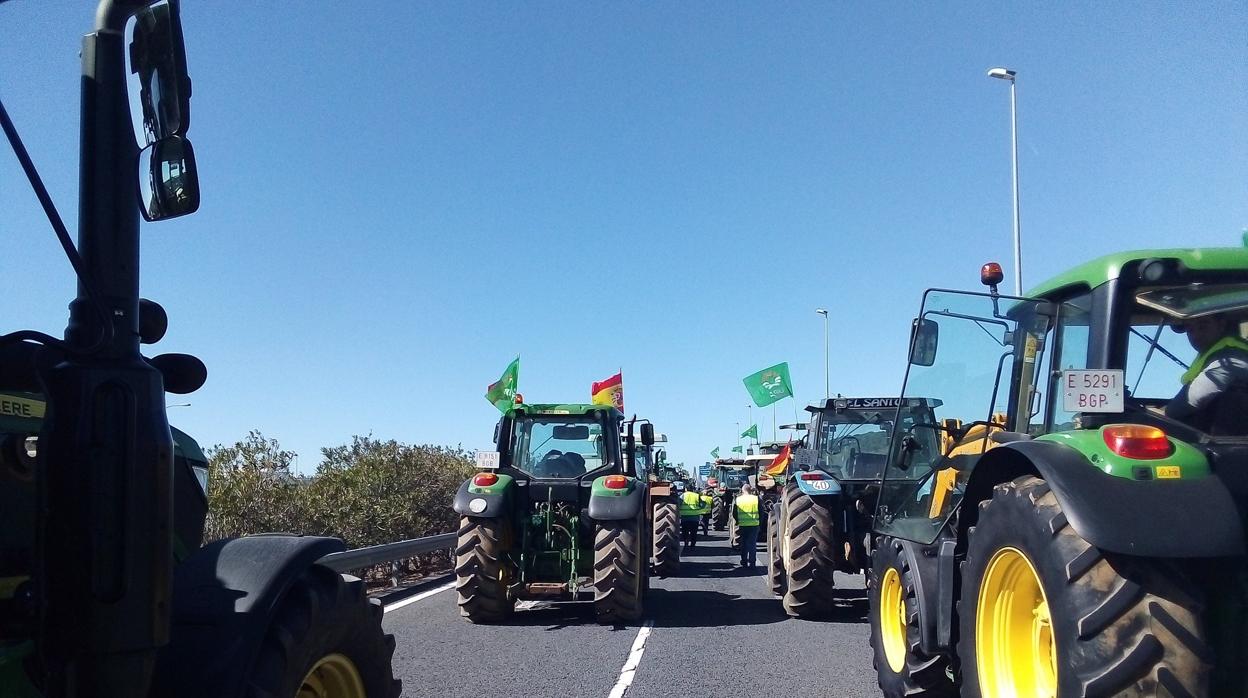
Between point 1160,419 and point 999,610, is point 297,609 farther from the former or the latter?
point 1160,419

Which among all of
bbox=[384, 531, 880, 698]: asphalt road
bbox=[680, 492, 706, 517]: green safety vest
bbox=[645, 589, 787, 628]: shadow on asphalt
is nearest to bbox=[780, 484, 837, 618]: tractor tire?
bbox=[384, 531, 880, 698]: asphalt road

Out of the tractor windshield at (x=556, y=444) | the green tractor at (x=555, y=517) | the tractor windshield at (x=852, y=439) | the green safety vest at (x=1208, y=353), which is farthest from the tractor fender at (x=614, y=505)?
the green safety vest at (x=1208, y=353)

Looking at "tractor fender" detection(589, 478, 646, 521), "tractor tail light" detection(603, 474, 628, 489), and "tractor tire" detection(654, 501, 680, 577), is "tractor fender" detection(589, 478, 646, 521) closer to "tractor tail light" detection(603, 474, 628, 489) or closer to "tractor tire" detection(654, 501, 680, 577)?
"tractor tail light" detection(603, 474, 628, 489)

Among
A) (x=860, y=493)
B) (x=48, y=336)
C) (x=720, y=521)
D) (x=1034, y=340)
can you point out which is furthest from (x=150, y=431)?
(x=720, y=521)

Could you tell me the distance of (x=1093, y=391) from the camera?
12.1 ft

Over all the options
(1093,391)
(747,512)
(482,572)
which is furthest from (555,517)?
(1093,391)

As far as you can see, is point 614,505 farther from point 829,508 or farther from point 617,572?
point 829,508

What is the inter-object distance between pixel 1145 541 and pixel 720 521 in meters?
25.1

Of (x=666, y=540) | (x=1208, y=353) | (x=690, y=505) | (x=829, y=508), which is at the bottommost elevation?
(x=690, y=505)

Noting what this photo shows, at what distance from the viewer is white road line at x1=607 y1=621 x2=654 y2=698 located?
6281mm

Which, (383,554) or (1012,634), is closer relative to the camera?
(1012,634)

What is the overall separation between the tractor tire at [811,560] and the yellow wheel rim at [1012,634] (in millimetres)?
5362

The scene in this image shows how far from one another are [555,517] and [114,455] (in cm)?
814

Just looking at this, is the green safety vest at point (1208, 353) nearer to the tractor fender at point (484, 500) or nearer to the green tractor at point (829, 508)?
the green tractor at point (829, 508)
